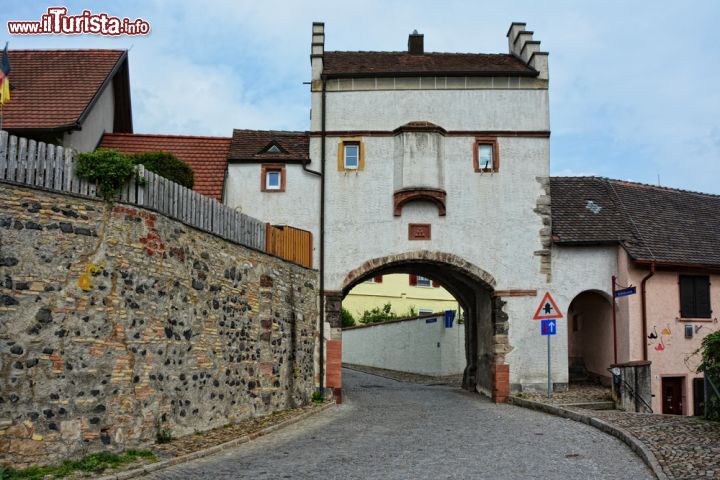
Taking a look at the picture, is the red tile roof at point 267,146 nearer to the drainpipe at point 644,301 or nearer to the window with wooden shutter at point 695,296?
the drainpipe at point 644,301

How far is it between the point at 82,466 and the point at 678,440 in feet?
28.3

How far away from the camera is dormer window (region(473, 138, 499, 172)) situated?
830 inches

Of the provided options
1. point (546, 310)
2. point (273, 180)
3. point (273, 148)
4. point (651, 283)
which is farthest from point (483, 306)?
point (273, 148)

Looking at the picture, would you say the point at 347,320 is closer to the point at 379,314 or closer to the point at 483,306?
the point at 379,314

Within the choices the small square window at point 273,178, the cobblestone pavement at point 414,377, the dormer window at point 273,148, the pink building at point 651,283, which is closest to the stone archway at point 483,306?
the pink building at point 651,283

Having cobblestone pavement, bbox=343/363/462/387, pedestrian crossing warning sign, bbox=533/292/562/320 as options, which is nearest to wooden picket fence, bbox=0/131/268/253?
pedestrian crossing warning sign, bbox=533/292/562/320

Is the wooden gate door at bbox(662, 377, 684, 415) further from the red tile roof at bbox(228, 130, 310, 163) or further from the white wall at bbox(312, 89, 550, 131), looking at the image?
the red tile roof at bbox(228, 130, 310, 163)

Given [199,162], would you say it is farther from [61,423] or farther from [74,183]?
[61,423]

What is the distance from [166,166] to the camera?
17391 millimetres

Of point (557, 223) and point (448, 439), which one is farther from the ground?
point (557, 223)

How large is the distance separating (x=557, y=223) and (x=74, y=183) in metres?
14.3

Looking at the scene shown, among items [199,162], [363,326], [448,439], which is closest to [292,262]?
[199,162]

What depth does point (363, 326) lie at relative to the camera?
41.5 metres

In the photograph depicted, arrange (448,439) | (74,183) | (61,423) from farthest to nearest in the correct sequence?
(448,439)
(74,183)
(61,423)
